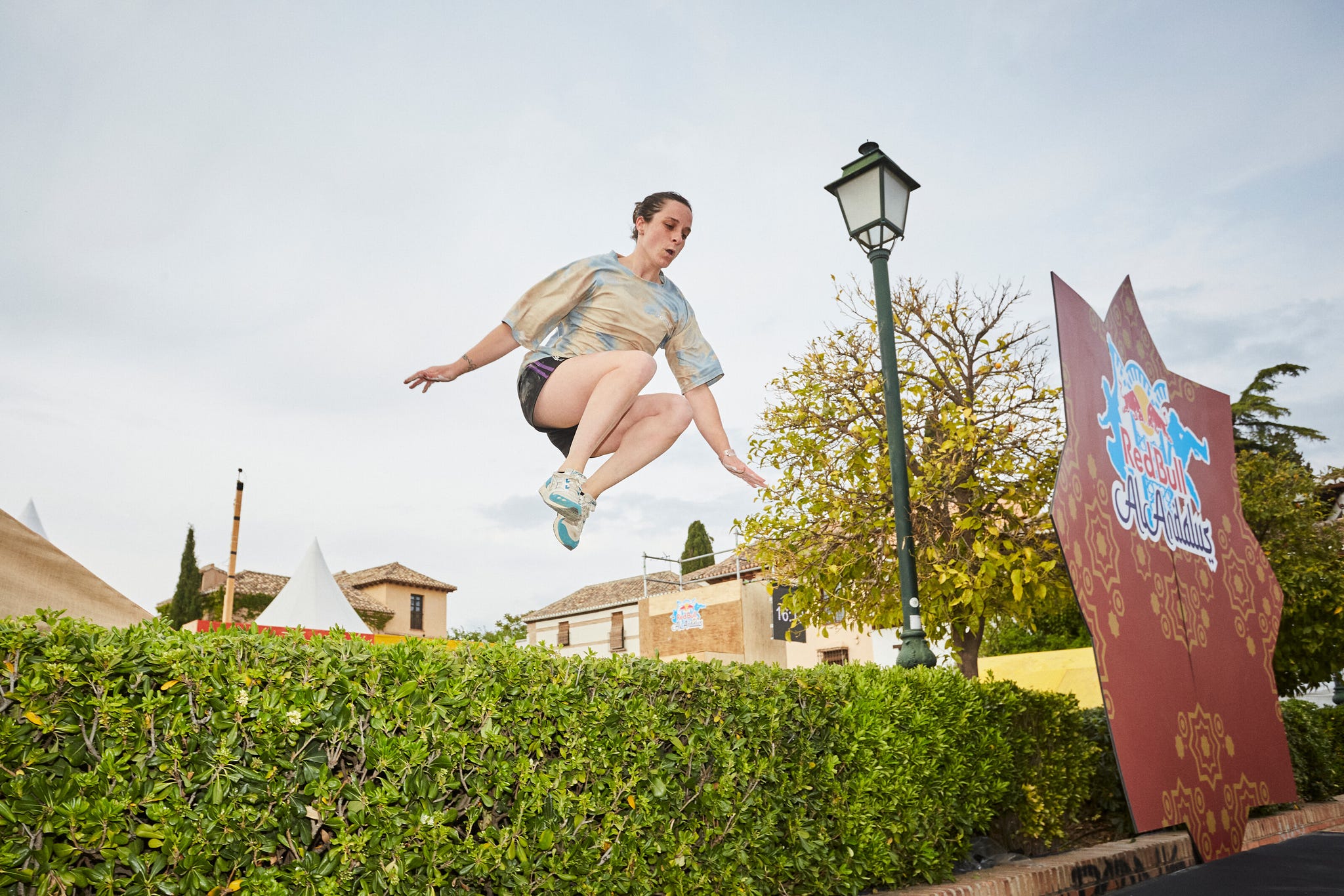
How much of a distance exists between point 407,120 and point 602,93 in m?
1.74

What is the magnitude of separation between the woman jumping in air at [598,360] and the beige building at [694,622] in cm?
2120

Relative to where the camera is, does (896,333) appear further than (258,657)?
Yes

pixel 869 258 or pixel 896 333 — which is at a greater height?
pixel 896 333

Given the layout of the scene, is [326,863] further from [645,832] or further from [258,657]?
[645,832]

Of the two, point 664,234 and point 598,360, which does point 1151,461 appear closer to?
point 664,234

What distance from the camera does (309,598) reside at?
1203 centimetres

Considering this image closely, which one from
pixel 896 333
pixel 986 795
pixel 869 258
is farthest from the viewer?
pixel 896 333

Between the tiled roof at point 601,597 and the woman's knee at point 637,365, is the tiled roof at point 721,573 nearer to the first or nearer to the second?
the tiled roof at point 601,597

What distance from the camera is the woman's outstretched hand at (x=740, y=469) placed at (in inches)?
254

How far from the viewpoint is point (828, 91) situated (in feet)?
26.3

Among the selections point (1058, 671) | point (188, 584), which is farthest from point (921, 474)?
point (188, 584)

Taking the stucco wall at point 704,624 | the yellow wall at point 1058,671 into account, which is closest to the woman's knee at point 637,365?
the yellow wall at point 1058,671

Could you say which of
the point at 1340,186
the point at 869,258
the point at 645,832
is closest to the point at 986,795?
the point at 645,832

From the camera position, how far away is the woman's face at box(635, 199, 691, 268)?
631 centimetres
